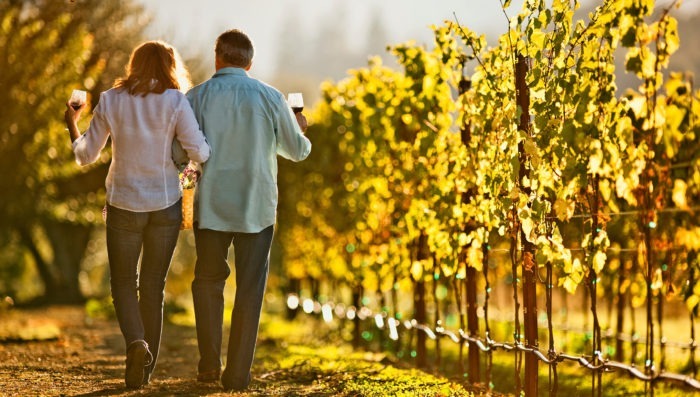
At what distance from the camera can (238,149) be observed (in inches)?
210

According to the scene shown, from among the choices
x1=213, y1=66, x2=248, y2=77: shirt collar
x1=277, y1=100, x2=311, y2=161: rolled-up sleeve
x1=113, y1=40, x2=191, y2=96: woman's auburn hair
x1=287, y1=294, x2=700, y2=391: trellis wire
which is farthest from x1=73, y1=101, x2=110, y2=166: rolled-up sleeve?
x1=287, y1=294, x2=700, y2=391: trellis wire

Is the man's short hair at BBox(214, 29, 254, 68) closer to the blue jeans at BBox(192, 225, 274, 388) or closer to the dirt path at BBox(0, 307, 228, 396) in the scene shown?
the blue jeans at BBox(192, 225, 274, 388)

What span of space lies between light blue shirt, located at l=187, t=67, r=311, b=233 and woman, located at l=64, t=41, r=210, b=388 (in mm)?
151

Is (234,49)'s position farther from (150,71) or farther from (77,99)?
(77,99)

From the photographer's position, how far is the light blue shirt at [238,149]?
209 inches

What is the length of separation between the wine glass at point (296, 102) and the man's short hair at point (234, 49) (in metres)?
0.34

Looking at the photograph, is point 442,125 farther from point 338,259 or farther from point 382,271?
point 338,259

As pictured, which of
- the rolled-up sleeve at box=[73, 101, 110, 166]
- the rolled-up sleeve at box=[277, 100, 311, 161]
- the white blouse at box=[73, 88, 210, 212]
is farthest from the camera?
the rolled-up sleeve at box=[277, 100, 311, 161]

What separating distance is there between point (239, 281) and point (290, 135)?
88 cm

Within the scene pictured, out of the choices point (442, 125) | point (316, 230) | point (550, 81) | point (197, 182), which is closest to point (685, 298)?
point (550, 81)

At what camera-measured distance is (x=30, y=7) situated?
61.4ft

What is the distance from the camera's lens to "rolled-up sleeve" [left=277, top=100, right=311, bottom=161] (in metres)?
5.46

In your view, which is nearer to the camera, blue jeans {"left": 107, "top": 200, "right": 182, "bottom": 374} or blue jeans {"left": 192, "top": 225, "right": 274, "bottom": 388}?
blue jeans {"left": 107, "top": 200, "right": 182, "bottom": 374}

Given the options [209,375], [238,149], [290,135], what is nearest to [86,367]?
[209,375]
